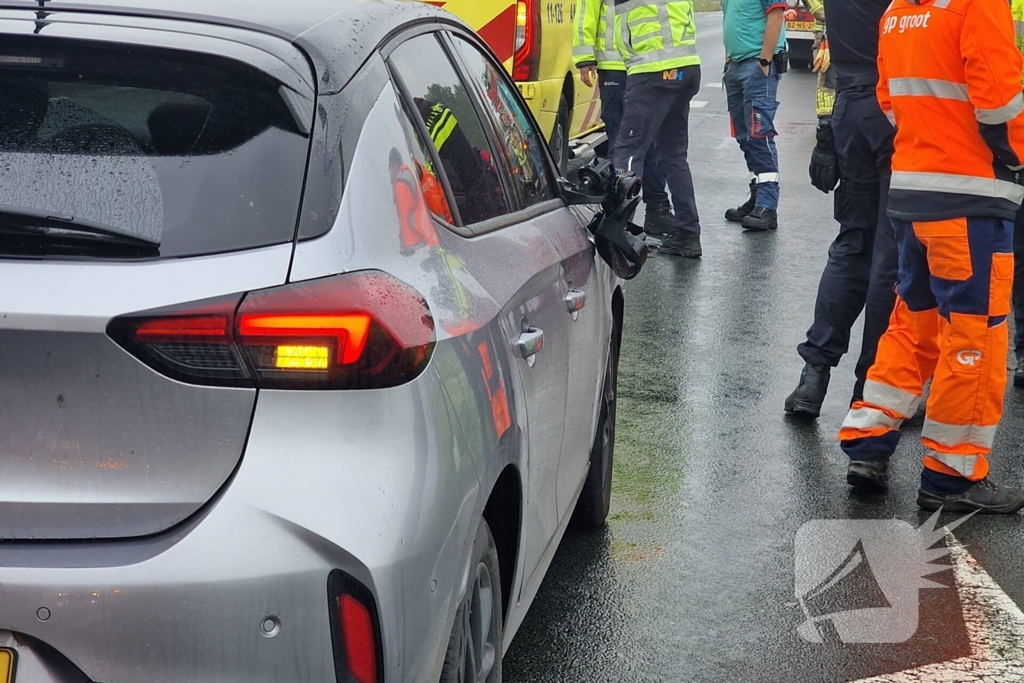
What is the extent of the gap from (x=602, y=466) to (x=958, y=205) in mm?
1475

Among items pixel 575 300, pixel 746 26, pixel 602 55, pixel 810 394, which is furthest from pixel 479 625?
pixel 602 55

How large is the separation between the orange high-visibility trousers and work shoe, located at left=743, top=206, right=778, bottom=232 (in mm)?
5263

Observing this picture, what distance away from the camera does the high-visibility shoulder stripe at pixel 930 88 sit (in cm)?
444

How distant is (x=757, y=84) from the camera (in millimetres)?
10102

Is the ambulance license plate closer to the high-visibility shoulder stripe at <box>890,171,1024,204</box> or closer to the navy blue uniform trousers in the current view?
the high-visibility shoulder stripe at <box>890,171,1024,204</box>

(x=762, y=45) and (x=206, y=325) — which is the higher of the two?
(x=206, y=325)

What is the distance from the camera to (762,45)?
1008 centimetres

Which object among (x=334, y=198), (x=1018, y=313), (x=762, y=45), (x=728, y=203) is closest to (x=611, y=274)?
(x=334, y=198)

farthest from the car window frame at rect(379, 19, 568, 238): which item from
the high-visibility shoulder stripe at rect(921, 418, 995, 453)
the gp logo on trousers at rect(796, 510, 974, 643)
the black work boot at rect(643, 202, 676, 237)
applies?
the black work boot at rect(643, 202, 676, 237)

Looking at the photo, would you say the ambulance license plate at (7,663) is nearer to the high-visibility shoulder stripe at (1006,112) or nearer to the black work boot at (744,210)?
the high-visibility shoulder stripe at (1006,112)

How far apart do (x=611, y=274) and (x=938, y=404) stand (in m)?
1.33

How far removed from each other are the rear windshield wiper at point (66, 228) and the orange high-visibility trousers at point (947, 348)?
10.4ft

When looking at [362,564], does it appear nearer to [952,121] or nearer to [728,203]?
[952,121]

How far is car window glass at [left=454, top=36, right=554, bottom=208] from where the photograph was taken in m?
3.41
